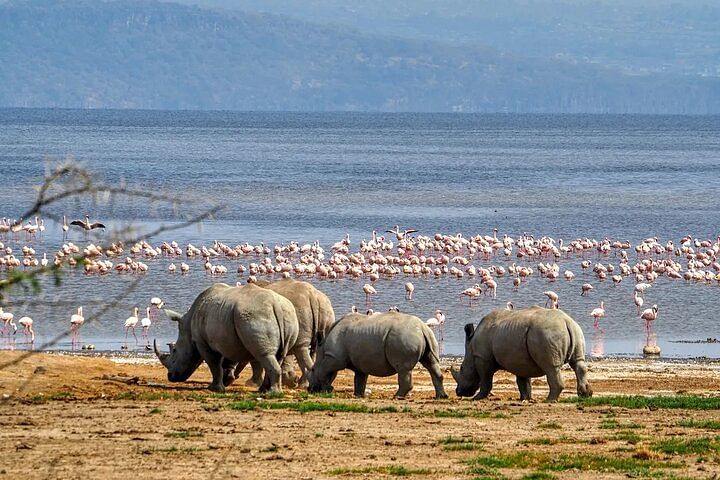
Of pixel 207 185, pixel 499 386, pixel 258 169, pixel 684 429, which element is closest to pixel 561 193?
pixel 207 185

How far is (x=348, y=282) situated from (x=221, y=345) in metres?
20.6

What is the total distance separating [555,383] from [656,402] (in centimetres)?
148

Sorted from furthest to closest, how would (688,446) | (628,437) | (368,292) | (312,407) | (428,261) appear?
1. (428,261)
2. (368,292)
3. (312,407)
4. (628,437)
5. (688,446)

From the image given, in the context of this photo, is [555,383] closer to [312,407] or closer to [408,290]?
[312,407]

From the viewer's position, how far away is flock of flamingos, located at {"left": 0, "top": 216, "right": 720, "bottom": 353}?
3883 centimetres

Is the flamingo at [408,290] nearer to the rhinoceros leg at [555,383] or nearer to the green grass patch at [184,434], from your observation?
the rhinoceros leg at [555,383]

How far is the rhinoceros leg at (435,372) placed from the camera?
18.6 m

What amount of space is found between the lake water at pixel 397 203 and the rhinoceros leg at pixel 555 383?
4.84 m

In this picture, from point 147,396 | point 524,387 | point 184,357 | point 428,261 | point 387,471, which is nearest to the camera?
point 387,471

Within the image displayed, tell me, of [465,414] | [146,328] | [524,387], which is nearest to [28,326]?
[146,328]

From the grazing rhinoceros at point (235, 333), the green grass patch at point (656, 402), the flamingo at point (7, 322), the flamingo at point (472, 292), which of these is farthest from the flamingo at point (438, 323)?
the green grass patch at point (656, 402)

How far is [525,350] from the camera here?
18.4 meters

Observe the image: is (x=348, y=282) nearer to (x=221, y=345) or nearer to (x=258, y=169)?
(x=221, y=345)

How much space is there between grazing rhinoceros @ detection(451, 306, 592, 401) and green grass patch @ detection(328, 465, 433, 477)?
6101 mm
